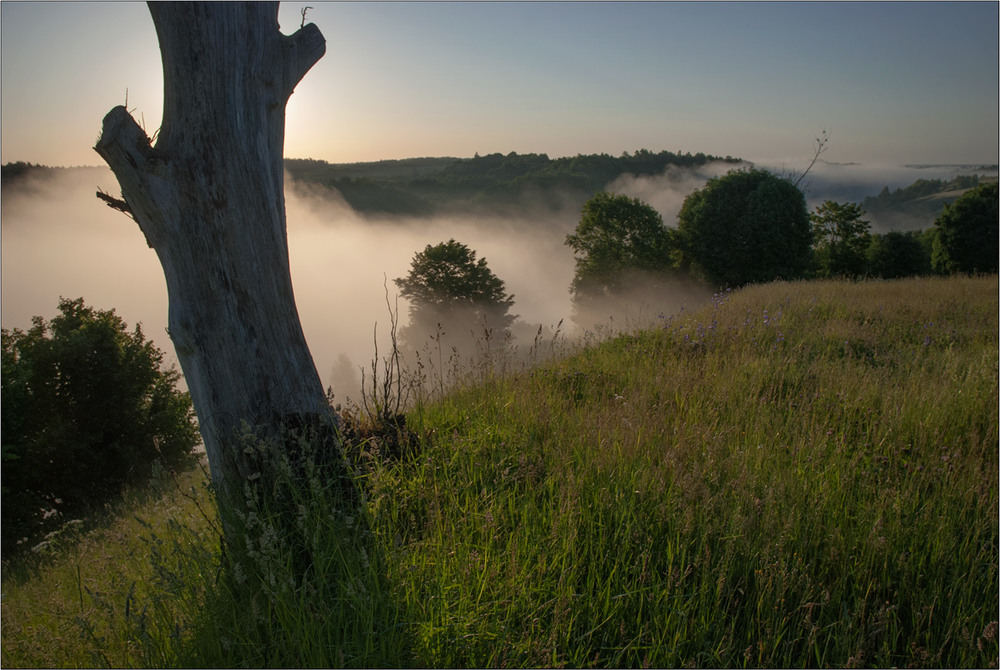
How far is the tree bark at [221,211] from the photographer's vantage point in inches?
127

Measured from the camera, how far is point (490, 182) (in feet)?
249

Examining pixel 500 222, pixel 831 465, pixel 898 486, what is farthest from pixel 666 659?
pixel 500 222

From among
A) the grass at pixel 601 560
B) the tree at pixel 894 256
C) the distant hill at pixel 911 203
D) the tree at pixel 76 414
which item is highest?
the distant hill at pixel 911 203

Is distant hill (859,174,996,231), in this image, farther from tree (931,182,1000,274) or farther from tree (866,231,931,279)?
tree (866,231,931,279)

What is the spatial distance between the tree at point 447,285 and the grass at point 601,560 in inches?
1251

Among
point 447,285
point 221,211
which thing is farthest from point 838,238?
point 221,211

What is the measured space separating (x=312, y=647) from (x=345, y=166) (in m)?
82.5

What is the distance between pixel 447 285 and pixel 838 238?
25085 millimetres

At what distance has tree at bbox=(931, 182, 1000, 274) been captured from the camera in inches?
1268

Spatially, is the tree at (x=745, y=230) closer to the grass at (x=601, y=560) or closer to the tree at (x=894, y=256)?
the tree at (x=894, y=256)

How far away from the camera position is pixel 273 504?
306cm

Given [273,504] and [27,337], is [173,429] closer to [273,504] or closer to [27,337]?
[27,337]

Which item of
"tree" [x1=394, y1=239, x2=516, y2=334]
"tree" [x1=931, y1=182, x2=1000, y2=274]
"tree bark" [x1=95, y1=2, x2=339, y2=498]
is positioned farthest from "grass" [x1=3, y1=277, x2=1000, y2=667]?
"tree" [x1=931, y1=182, x2=1000, y2=274]

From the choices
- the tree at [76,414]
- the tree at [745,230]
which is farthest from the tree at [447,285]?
the tree at [76,414]
